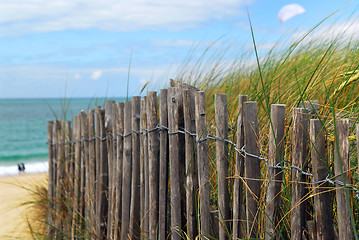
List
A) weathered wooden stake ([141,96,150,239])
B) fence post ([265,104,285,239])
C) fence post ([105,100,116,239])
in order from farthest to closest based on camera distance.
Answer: fence post ([105,100,116,239]), weathered wooden stake ([141,96,150,239]), fence post ([265,104,285,239])

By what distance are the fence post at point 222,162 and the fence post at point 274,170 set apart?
1.00 ft

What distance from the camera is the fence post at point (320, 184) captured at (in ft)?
5.62

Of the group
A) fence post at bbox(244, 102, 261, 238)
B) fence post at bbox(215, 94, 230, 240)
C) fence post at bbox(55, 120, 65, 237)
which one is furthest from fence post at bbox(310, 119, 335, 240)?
fence post at bbox(55, 120, 65, 237)

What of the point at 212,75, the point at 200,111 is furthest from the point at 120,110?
the point at 212,75

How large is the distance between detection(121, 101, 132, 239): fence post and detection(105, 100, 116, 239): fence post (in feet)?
0.81

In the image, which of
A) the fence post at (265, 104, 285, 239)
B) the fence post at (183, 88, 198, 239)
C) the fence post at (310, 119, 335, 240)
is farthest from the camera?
the fence post at (183, 88, 198, 239)

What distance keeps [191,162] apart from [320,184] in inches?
37.3

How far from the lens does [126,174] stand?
3.29m

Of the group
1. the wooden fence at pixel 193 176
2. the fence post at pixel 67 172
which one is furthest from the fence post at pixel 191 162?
the fence post at pixel 67 172

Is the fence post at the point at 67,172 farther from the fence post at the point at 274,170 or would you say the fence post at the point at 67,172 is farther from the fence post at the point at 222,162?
the fence post at the point at 274,170

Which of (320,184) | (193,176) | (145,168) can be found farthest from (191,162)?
(320,184)

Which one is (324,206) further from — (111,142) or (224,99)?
(111,142)

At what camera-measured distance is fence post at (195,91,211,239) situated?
2.32m

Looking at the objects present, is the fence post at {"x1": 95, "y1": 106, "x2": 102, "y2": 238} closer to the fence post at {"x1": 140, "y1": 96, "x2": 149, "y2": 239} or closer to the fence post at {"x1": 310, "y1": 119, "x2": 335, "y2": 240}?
the fence post at {"x1": 140, "y1": 96, "x2": 149, "y2": 239}
